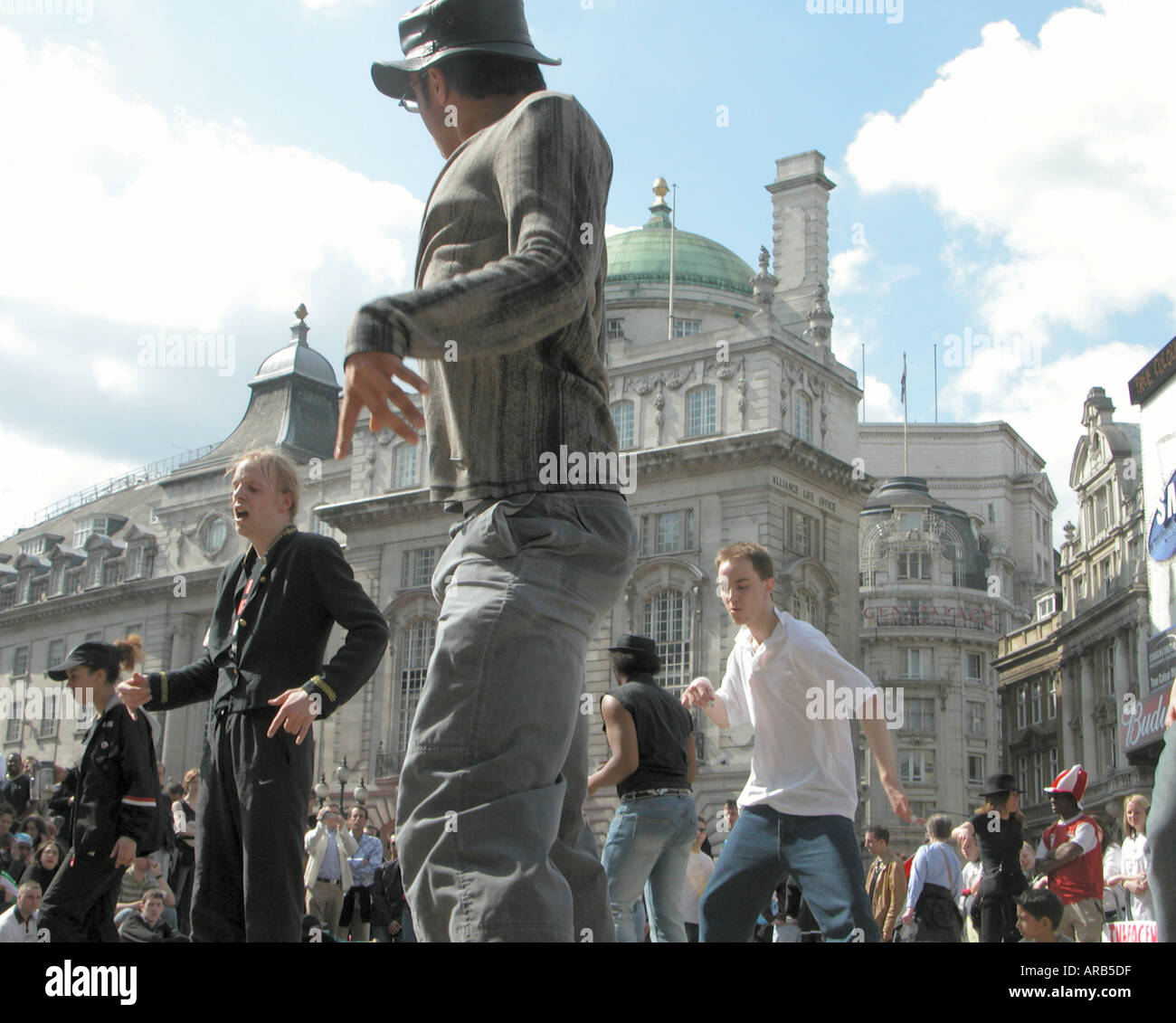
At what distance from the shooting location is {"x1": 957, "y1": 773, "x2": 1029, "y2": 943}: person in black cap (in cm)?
1156

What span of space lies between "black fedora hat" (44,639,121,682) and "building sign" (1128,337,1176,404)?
129 ft

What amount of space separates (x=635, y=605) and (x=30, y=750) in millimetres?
38061

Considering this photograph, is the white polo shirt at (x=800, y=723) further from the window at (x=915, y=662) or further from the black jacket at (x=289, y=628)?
the window at (x=915, y=662)

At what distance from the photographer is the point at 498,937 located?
290cm

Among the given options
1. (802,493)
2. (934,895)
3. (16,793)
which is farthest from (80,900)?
(802,493)

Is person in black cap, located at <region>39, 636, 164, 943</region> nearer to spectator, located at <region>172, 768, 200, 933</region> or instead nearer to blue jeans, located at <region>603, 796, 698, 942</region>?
blue jeans, located at <region>603, 796, 698, 942</region>

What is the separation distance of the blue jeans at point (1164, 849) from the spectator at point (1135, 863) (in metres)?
8.84

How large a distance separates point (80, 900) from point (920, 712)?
7337 centimetres

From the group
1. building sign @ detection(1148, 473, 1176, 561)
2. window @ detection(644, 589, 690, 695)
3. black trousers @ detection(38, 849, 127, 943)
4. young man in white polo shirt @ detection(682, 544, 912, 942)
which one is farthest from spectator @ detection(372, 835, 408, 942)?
window @ detection(644, 589, 690, 695)

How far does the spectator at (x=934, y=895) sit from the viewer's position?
12.7m

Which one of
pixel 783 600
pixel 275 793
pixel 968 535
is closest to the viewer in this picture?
pixel 275 793

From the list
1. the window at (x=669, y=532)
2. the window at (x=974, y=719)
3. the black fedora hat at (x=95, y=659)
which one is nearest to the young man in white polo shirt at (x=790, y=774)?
the black fedora hat at (x=95, y=659)
